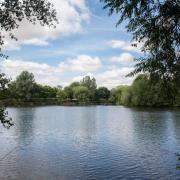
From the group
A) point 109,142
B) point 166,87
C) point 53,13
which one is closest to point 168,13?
point 166,87

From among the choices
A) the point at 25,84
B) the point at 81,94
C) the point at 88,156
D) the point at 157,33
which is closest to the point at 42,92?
the point at 81,94

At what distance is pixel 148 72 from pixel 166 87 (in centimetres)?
69

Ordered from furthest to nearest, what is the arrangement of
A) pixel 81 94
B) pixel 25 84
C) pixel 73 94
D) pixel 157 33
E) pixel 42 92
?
pixel 73 94
pixel 81 94
pixel 42 92
pixel 25 84
pixel 157 33

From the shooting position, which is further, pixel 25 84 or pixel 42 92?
pixel 42 92

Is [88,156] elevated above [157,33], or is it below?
below

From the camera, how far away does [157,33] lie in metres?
9.31

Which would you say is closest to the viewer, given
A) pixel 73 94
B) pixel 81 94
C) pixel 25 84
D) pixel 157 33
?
pixel 157 33

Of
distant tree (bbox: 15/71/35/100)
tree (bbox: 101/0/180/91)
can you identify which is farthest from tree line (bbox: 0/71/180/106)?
tree (bbox: 101/0/180/91)

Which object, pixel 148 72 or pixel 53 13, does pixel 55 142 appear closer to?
pixel 53 13

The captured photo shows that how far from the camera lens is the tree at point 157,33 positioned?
9.09 meters

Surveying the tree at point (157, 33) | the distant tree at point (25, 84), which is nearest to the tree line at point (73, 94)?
the distant tree at point (25, 84)

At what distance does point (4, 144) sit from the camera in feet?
103

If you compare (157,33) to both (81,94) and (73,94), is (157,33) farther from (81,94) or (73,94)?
(73,94)

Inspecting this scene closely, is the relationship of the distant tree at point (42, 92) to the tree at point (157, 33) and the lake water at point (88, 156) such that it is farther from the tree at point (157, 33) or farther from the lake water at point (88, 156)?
the tree at point (157, 33)
